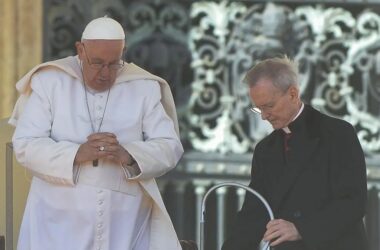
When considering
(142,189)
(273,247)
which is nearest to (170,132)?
(142,189)

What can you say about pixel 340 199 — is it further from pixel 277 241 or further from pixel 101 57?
pixel 101 57

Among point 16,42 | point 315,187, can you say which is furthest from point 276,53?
point 315,187

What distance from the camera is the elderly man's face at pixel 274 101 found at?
5.77 meters

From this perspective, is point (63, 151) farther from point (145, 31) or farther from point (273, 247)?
point (145, 31)

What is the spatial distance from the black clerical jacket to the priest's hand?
34 mm

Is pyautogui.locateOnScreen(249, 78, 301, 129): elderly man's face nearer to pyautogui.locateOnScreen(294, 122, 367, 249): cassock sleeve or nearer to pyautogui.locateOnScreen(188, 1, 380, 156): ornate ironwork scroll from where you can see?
pyautogui.locateOnScreen(294, 122, 367, 249): cassock sleeve

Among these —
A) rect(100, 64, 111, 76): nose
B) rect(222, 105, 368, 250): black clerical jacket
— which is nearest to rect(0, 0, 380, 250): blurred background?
rect(222, 105, 368, 250): black clerical jacket

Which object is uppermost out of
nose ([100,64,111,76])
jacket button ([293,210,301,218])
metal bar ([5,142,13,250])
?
nose ([100,64,111,76])

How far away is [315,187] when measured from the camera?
19.0 ft

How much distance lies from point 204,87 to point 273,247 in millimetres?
3192

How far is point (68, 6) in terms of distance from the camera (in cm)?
887

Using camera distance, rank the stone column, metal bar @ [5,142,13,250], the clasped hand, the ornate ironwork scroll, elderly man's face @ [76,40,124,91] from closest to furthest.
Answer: the clasped hand → elderly man's face @ [76,40,124,91] → metal bar @ [5,142,13,250] → the stone column → the ornate ironwork scroll

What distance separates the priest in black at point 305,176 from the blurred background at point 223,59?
285cm

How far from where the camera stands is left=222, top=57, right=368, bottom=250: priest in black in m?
5.71
